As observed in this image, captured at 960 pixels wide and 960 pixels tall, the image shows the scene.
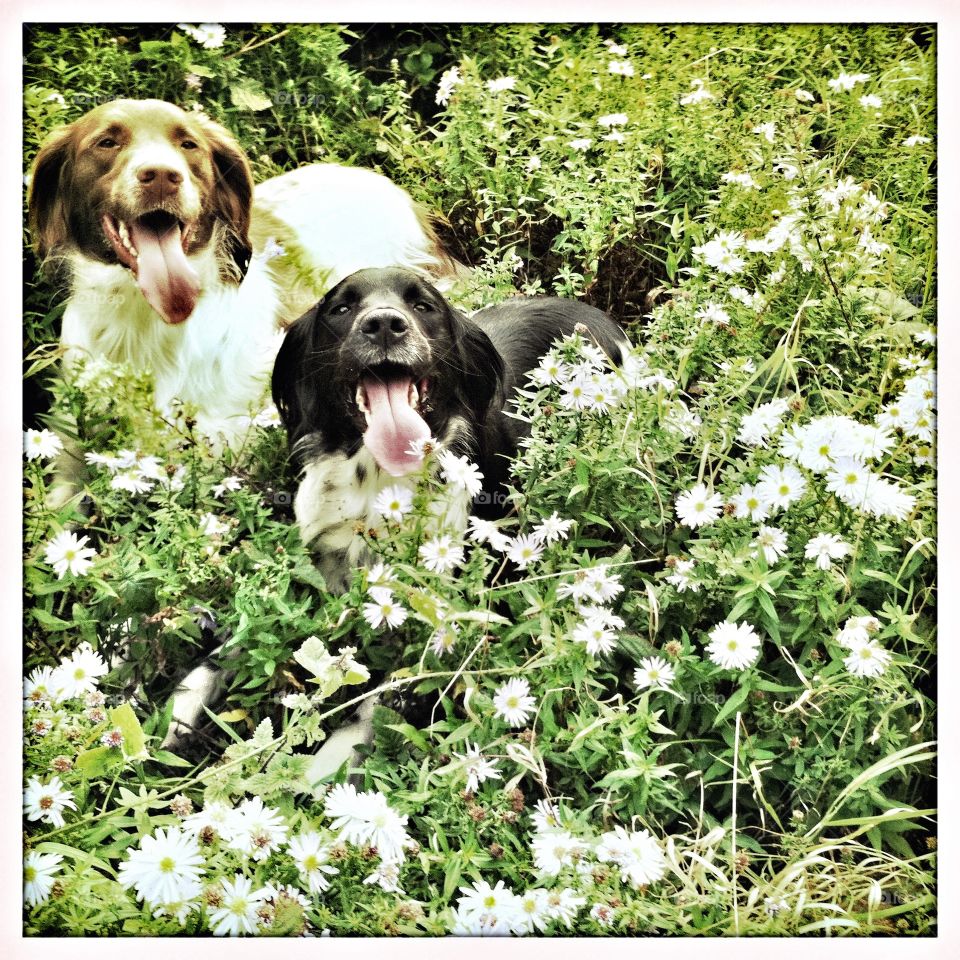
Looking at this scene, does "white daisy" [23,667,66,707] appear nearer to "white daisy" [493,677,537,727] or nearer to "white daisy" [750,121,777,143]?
"white daisy" [493,677,537,727]

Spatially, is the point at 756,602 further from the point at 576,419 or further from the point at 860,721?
the point at 576,419

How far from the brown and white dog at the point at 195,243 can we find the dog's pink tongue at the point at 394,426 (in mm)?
292

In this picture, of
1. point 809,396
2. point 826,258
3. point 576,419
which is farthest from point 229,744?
point 826,258

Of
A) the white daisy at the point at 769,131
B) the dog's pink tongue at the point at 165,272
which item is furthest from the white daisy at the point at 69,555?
the white daisy at the point at 769,131

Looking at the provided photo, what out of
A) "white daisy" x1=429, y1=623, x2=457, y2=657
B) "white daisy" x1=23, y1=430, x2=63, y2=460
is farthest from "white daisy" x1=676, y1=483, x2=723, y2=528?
"white daisy" x1=23, y1=430, x2=63, y2=460

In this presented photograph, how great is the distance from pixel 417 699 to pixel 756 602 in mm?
824

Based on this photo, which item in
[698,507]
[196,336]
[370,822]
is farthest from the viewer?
[196,336]

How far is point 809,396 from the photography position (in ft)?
8.24

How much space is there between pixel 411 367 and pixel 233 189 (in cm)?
63

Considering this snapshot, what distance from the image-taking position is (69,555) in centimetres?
243

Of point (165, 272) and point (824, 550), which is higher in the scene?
point (165, 272)

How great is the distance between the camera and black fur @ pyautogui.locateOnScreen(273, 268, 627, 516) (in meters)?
2.43

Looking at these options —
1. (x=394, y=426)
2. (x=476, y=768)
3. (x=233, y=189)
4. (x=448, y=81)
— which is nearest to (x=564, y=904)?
(x=476, y=768)

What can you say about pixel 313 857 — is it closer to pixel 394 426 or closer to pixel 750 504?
pixel 394 426
